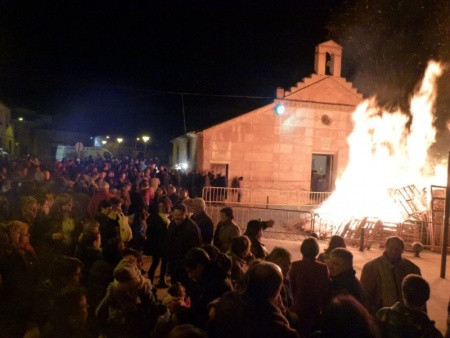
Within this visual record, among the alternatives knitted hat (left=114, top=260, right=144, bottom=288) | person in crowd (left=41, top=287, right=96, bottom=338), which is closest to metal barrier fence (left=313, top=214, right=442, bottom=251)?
knitted hat (left=114, top=260, right=144, bottom=288)

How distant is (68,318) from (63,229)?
314 centimetres

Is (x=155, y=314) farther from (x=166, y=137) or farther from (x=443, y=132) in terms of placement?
Answer: (x=166, y=137)

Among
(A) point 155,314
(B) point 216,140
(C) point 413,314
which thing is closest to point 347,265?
(C) point 413,314

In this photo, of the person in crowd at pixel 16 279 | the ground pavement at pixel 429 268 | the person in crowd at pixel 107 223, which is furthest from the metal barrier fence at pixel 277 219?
the person in crowd at pixel 16 279

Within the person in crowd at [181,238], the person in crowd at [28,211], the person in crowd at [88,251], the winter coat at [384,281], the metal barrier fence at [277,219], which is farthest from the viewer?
the metal barrier fence at [277,219]

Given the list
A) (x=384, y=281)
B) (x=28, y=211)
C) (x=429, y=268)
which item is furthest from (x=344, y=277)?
(x=429, y=268)

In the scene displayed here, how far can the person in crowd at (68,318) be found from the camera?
Answer: 3375 mm

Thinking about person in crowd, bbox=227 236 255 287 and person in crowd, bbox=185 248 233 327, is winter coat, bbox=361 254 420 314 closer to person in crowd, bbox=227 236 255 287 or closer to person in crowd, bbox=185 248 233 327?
person in crowd, bbox=227 236 255 287

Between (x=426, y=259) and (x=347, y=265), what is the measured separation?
27.3 ft

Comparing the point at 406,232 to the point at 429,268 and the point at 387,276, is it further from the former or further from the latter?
the point at 387,276

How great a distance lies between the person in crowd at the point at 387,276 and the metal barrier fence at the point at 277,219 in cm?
874

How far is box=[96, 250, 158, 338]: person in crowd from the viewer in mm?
3756

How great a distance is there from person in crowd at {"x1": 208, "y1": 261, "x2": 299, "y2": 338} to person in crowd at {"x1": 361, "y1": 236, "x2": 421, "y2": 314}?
241cm

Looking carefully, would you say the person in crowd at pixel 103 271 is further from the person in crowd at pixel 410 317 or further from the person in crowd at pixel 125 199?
the person in crowd at pixel 125 199
